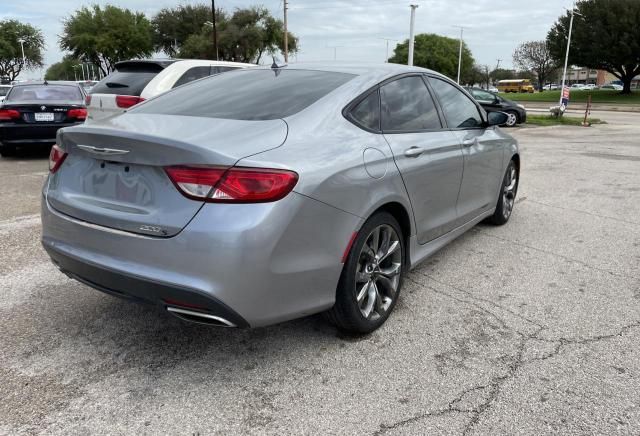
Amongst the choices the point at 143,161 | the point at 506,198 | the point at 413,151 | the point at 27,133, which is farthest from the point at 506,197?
the point at 27,133

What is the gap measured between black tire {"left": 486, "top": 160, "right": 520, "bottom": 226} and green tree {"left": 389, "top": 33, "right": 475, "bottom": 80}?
87.1m

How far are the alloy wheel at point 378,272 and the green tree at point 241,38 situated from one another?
167 ft

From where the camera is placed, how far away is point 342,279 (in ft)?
9.27

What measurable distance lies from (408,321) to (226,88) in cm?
189

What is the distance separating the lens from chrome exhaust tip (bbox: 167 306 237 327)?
2.40 m

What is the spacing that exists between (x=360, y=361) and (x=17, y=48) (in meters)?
89.5

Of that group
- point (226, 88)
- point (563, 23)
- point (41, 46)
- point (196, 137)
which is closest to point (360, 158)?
point (196, 137)

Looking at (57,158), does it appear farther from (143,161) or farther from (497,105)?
(497,105)

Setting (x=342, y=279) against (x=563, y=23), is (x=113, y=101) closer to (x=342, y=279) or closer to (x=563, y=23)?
(x=342, y=279)

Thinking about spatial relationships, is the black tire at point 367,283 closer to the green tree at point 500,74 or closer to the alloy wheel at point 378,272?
the alloy wheel at point 378,272

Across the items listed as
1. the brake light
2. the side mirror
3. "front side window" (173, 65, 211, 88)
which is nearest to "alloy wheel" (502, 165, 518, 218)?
the side mirror

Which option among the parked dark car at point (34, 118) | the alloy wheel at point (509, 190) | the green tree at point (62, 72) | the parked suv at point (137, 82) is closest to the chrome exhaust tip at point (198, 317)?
the alloy wheel at point (509, 190)

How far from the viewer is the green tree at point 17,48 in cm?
7400

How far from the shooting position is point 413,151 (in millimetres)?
3342
